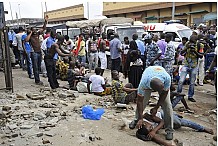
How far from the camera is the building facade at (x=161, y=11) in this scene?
24.1 meters

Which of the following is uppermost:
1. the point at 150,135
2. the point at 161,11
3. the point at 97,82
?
the point at 161,11

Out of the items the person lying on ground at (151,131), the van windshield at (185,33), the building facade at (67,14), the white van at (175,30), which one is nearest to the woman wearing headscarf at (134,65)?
the person lying on ground at (151,131)

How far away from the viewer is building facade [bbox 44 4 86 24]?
127ft

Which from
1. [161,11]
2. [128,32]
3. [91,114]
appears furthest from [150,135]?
[161,11]

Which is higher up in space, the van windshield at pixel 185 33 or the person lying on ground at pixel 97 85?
the van windshield at pixel 185 33

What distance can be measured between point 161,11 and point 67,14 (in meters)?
19.6

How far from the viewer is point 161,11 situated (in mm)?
28859

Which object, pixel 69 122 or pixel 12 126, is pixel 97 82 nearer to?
pixel 69 122

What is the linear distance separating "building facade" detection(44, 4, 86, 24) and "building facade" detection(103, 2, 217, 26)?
4844 millimetres

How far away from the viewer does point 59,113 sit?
16.3 ft

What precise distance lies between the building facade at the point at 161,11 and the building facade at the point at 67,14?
4.84 metres

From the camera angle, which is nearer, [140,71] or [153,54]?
[140,71]

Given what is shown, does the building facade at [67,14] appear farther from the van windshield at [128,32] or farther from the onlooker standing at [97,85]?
the onlooker standing at [97,85]

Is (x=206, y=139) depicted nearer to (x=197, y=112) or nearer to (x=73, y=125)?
(x=197, y=112)
